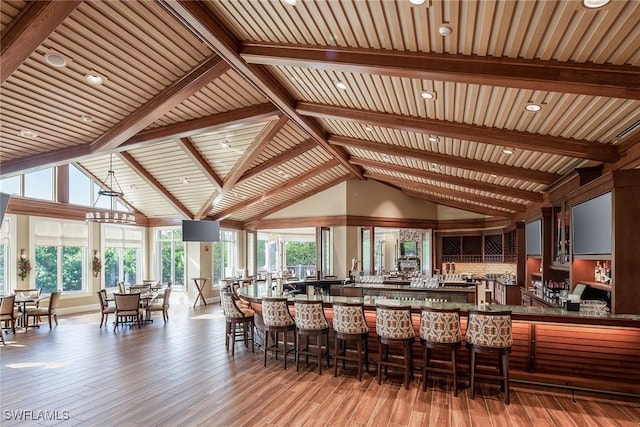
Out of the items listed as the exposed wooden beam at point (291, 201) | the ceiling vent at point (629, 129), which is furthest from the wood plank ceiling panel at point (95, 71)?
the exposed wooden beam at point (291, 201)

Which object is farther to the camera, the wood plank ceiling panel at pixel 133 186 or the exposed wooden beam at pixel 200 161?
the wood plank ceiling panel at pixel 133 186

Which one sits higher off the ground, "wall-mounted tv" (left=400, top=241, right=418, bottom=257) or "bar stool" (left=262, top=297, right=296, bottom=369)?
"wall-mounted tv" (left=400, top=241, right=418, bottom=257)

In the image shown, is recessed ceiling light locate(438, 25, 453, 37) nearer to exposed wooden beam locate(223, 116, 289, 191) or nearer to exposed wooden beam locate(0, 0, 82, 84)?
exposed wooden beam locate(0, 0, 82, 84)

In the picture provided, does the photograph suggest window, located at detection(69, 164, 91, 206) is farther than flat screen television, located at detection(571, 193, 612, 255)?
Yes

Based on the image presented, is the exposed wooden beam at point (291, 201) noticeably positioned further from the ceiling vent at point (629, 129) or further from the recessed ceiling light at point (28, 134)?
the ceiling vent at point (629, 129)

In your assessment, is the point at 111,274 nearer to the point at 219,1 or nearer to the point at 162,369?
the point at 162,369

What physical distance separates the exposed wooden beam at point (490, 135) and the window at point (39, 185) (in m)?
8.90

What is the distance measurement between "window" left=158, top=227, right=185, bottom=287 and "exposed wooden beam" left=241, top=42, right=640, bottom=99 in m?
10.8

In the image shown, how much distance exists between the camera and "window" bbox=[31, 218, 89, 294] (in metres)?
10.4

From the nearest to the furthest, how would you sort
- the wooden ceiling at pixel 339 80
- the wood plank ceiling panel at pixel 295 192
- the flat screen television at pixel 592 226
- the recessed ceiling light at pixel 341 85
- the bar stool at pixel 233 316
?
the wooden ceiling at pixel 339 80 → the flat screen television at pixel 592 226 → the recessed ceiling light at pixel 341 85 → the bar stool at pixel 233 316 → the wood plank ceiling panel at pixel 295 192

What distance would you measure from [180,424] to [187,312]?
792cm

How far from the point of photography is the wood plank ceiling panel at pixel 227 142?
27.1ft

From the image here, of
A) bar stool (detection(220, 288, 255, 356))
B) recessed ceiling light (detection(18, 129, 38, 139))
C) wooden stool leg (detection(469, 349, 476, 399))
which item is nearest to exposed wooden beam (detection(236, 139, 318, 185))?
bar stool (detection(220, 288, 255, 356))

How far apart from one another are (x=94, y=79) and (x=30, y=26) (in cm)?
150
